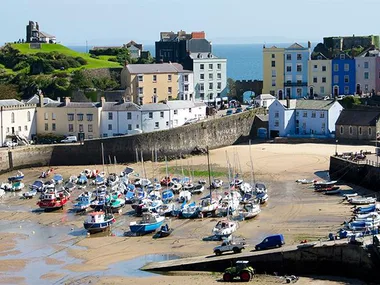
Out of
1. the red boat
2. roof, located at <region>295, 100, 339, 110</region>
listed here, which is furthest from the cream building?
the red boat

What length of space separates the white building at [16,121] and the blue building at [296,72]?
1950cm

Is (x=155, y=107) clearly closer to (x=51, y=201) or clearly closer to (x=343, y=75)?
(x=343, y=75)

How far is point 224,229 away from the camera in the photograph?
3506 cm

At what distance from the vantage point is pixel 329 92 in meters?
67.1

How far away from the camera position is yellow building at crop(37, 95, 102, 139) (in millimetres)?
57438

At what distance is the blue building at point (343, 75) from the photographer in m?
66.4

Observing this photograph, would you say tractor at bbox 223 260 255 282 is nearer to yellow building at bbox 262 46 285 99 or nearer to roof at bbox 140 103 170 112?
roof at bbox 140 103 170 112

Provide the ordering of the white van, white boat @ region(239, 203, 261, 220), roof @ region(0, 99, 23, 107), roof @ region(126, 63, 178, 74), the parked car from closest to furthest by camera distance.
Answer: the parked car → white boat @ region(239, 203, 261, 220) → the white van → roof @ region(0, 99, 23, 107) → roof @ region(126, 63, 178, 74)

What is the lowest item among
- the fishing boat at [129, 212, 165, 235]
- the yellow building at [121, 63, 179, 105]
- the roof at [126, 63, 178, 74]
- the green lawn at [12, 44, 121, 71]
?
the fishing boat at [129, 212, 165, 235]

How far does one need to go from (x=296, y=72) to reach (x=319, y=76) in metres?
1.69

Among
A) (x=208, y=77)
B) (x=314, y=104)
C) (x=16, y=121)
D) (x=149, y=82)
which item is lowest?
(x=16, y=121)

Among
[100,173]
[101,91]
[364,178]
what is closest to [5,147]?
[100,173]

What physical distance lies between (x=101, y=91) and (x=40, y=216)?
24673 millimetres

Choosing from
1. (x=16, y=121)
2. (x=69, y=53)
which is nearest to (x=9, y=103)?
(x=16, y=121)
